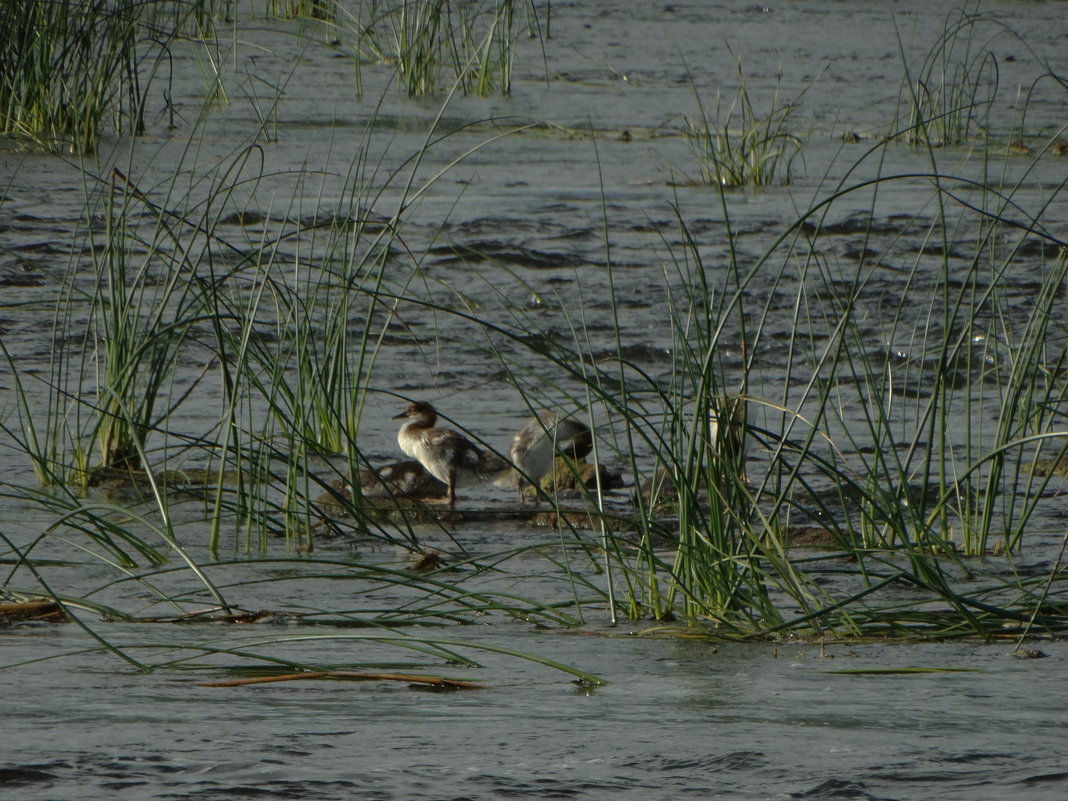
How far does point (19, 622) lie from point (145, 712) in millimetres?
835

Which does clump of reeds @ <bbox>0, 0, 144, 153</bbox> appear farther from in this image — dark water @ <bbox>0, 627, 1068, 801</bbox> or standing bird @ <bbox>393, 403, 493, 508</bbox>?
dark water @ <bbox>0, 627, 1068, 801</bbox>

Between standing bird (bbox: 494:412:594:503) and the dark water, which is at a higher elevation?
the dark water

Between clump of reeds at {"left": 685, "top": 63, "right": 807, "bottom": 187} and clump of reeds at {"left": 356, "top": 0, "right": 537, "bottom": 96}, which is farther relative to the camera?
clump of reeds at {"left": 356, "top": 0, "right": 537, "bottom": 96}

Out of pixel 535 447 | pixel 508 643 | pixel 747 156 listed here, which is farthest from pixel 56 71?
pixel 508 643

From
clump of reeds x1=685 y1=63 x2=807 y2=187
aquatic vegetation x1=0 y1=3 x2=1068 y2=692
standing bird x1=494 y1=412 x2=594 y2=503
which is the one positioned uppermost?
clump of reeds x1=685 y1=63 x2=807 y2=187

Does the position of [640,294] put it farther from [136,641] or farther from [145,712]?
[145,712]

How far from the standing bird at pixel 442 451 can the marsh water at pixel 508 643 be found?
0.27 metres

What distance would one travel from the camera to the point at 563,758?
186 cm

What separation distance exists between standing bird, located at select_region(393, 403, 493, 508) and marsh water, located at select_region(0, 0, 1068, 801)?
0.27 m

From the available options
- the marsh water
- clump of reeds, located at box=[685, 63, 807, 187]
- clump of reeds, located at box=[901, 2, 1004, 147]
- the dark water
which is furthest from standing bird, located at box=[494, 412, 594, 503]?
clump of reeds, located at box=[901, 2, 1004, 147]

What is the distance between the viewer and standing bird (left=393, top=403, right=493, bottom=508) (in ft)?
14.9

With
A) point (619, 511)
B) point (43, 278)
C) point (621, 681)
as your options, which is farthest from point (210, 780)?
point (43, 278)

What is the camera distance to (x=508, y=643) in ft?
8.87

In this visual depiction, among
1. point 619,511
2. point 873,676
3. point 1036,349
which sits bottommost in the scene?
point 619,511
